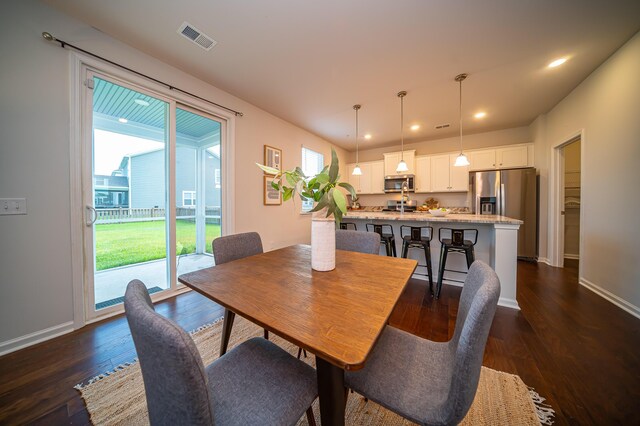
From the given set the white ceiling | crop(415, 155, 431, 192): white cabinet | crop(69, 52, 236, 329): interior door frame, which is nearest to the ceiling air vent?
the white ceiling

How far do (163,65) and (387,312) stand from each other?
3.21 meters

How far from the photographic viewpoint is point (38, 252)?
167 cm

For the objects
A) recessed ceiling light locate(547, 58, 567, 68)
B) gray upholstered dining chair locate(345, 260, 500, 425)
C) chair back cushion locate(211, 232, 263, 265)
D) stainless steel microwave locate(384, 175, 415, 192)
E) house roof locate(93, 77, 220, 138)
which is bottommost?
gray upholstered dining chair locate(345, 260, 500, 425)

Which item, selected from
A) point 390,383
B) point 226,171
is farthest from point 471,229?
point 226,171

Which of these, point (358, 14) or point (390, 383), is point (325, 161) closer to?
point (358, 14)

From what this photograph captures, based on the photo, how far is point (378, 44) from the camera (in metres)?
2.06

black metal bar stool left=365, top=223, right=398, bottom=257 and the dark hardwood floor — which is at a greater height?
black metal bar stool left=365, top=223, right=398, bottom=257

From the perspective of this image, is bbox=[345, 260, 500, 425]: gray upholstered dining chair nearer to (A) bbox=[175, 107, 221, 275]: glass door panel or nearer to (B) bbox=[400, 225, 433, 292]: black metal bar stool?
(B) bbox=[400, 225, 433, 292]: black metal bar stool

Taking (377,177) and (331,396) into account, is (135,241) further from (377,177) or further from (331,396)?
(377,177)

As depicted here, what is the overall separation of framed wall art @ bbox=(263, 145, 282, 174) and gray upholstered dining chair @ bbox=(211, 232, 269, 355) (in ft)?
6.60

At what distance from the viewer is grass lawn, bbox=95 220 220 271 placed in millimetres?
2115

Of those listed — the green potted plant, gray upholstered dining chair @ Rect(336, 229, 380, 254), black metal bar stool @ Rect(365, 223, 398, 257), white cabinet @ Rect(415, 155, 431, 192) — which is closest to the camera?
the green potted plant

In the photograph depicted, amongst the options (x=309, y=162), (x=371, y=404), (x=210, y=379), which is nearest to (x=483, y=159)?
(x=309, y=162)

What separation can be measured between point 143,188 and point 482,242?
414 cm
